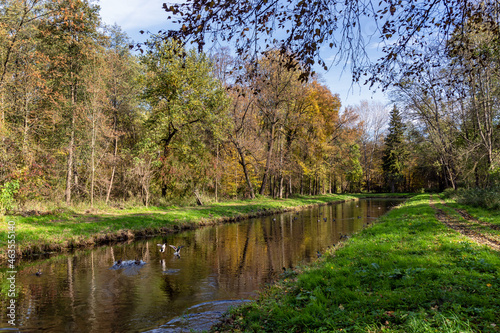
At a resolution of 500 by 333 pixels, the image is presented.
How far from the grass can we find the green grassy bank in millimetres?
9015

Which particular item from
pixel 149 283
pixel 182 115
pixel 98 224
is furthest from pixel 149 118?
pixel 149 283

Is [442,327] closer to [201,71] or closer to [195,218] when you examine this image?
[195,218]

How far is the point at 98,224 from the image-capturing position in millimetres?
13961

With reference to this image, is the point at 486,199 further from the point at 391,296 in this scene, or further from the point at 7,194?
the point at 7,194

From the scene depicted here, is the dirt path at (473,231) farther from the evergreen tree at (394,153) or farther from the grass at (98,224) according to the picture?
the evergreen tree at (394,153)

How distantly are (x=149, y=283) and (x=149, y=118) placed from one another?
55.2 ft

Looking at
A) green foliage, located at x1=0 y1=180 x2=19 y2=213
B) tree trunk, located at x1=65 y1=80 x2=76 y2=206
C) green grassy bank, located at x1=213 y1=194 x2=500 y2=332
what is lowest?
green grassy bank, located at x1=213 y1=194 x2=500 y2=332

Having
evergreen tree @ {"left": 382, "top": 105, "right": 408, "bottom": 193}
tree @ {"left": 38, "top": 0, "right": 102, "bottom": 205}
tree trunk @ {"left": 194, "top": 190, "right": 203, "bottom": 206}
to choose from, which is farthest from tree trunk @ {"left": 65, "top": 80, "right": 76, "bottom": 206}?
evergreen tree @ {"left": 382, "top": 105, "right": 408, "bottom": 193}

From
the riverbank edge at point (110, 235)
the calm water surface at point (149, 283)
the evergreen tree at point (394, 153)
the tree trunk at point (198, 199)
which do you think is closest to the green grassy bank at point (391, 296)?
the calm water surface at point (149, 283)

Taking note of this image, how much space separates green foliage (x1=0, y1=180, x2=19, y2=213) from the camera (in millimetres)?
11887

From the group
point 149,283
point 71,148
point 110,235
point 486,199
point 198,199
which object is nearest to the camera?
point 149,283

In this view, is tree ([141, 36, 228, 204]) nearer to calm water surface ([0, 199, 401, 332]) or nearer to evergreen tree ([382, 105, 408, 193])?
calm water surface ([0, 199, 401, 332])

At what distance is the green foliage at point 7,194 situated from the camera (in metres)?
11.9

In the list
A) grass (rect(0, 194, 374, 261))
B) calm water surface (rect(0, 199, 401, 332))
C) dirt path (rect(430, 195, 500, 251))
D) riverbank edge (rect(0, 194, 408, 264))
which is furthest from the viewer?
grass (rect(0, 194, 374, 261))
